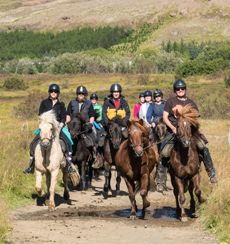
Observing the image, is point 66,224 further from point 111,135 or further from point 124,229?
point 111,135

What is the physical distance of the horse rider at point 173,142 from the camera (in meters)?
8.81

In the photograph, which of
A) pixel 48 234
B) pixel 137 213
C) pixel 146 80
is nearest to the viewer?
pixel 48 234

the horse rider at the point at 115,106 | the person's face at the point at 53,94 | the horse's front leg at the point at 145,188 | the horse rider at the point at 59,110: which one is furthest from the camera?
the horse rider at the point at 115,106

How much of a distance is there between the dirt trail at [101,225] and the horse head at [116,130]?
1628mm

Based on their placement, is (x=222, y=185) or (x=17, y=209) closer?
(x=222, y=185)

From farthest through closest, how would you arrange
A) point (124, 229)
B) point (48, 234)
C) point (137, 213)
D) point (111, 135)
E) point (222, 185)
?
point (111, 135), point (137, 213), point (222, 185), point (124, 229), point (48, 234)

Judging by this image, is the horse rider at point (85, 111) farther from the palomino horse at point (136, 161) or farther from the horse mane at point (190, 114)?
the horse mane at point (190, 114)

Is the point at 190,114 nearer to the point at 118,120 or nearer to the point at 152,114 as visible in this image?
the point at 118,120

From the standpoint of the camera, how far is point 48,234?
24.3 ft

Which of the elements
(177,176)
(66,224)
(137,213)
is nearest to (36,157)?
A: (66,224)

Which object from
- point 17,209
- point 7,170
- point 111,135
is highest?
point 111,135

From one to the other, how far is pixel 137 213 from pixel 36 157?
2763mm

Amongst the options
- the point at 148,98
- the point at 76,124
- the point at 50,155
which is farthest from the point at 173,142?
the point at 148,98

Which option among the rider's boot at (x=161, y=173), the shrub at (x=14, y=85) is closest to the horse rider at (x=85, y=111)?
the rider's boot at (x=161, y=173)
